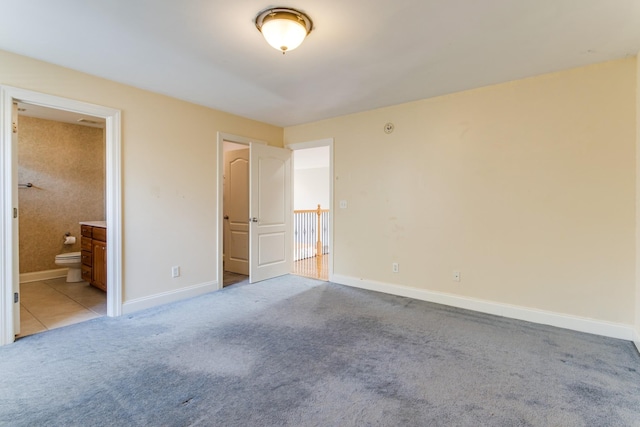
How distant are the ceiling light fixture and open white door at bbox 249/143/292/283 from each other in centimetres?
243

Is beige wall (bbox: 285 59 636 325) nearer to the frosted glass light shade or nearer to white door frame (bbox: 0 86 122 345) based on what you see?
the frosted glass light shade

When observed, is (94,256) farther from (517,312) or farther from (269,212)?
(517,312)

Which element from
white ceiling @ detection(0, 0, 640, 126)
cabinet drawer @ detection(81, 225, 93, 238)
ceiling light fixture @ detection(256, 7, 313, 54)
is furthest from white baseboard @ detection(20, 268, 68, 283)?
ceiling light fixture @ detection(256, 7, 313, 54)

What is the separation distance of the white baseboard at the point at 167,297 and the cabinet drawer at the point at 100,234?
98 centimetres

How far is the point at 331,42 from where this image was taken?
7.77ft

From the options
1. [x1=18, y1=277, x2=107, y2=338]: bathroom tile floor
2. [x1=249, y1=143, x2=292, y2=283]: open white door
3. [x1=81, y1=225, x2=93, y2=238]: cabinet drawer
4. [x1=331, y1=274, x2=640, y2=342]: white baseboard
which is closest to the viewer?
[x1=331, y1=274, x2=640, y2=342]: white baseboard

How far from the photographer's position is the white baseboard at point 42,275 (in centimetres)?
454

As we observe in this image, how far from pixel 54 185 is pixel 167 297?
9.94 feet

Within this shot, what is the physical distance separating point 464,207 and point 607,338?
166cm

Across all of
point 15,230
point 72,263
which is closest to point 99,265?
point 72,263

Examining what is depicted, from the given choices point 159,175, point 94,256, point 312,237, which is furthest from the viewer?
point 312,237

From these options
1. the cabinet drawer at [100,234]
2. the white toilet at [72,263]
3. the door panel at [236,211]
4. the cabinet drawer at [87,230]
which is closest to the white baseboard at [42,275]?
the white toilet at [72,263]

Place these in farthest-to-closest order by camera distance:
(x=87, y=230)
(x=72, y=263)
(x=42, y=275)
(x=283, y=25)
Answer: (x=42, y=275), (x=72, y=263), (x=87, y=230), (x=283, y=25)

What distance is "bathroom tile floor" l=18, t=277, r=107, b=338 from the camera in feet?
9.73
